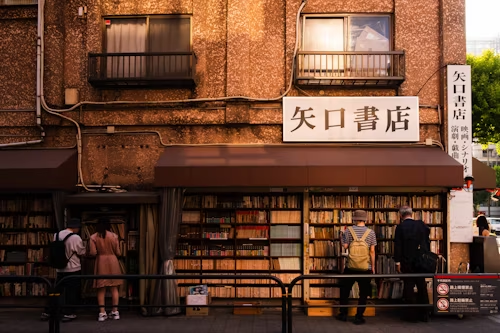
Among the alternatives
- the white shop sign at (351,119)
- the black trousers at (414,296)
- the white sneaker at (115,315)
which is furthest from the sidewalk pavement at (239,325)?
the white shop sign at (351,119)

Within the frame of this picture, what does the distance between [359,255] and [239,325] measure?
2591 millimetres

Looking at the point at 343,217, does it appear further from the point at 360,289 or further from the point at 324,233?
the point at 360,289

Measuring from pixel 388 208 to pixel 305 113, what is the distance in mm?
2867

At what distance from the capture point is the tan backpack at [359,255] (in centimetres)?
786

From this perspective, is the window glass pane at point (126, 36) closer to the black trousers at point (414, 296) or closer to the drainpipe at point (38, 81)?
the drainpipe at point (38, 81)

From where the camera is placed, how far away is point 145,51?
9977mm

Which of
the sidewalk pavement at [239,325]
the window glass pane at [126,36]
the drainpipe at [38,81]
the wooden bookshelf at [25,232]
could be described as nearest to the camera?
the sidewalk pavement at [239,325]

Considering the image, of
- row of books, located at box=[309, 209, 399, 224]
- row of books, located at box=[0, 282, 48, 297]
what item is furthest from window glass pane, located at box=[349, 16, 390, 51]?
row of books, located at box=[0, 282, 48, 297]

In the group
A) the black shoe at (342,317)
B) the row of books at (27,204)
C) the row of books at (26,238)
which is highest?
the row of books at (27,204)

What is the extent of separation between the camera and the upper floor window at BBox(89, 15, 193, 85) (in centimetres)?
956

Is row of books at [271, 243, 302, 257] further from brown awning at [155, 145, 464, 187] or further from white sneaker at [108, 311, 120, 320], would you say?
white sneaker at [108, 311, 120, 320]

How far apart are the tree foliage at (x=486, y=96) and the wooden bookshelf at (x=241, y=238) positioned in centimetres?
1583

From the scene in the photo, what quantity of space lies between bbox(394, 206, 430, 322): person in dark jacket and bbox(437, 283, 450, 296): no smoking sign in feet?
4.39

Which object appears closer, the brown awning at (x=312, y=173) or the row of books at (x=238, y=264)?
the brown awning at (x=312, y=173)
